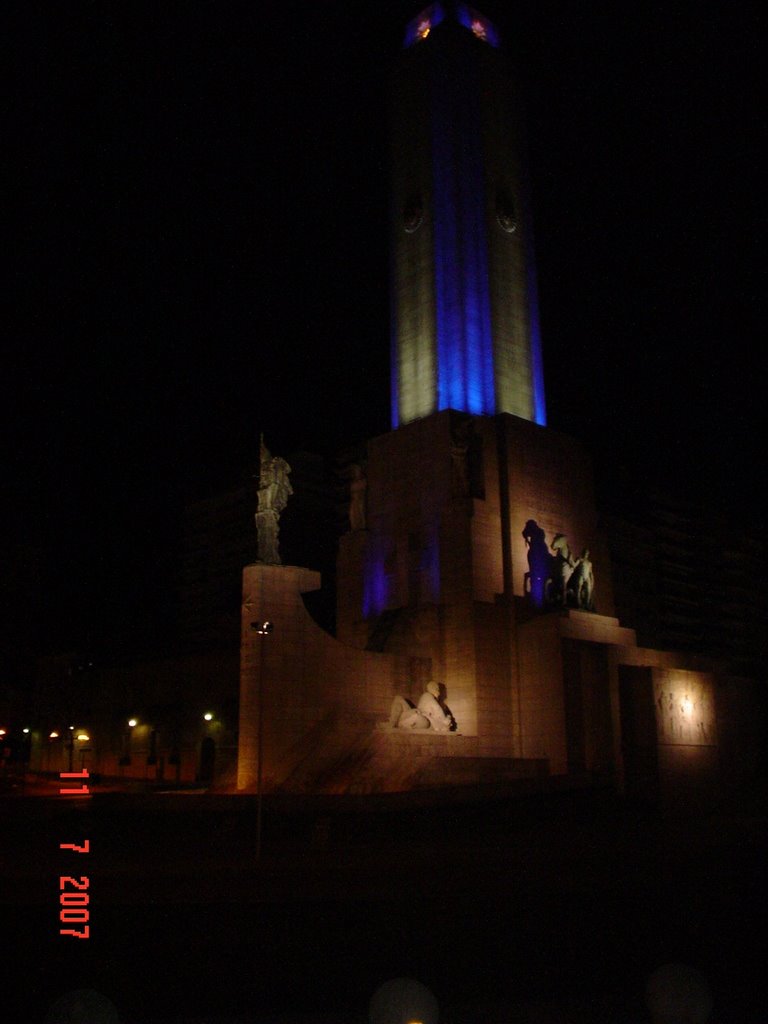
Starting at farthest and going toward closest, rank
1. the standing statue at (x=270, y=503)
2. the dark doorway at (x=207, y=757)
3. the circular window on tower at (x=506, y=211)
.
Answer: the dark doorway at (x=207, y=757) < the circular window on tower at (x=506, y=211) < the standing statue at (x=270, y=503)

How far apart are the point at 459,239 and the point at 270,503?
1156cm

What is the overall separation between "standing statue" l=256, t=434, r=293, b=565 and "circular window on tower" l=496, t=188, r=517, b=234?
1226cm

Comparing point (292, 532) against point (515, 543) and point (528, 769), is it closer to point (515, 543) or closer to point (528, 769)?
point (515, 543)

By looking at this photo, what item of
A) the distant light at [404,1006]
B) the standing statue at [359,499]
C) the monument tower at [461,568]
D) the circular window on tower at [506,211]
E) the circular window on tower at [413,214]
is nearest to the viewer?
the distant light at [404,1006]

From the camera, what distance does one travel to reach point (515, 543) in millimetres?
27672

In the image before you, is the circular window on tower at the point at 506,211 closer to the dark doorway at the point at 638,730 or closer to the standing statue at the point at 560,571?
the standing statue at the point at 560,571

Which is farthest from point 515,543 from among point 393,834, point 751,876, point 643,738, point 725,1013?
point 725,1013

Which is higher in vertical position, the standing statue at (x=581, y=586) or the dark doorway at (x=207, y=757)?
the standing statue at (x=581, y=586)

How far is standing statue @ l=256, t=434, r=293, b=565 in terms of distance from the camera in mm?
22984

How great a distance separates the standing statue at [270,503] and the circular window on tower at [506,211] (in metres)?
12.3

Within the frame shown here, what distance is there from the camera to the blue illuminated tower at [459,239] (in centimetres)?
2955

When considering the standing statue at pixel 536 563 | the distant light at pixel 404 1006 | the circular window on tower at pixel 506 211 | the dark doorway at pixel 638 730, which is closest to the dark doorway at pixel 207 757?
the standing statue at pixel 536 563

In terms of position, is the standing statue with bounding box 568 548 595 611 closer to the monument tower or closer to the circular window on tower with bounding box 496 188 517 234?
the monument tower

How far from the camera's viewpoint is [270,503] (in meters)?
23.3
